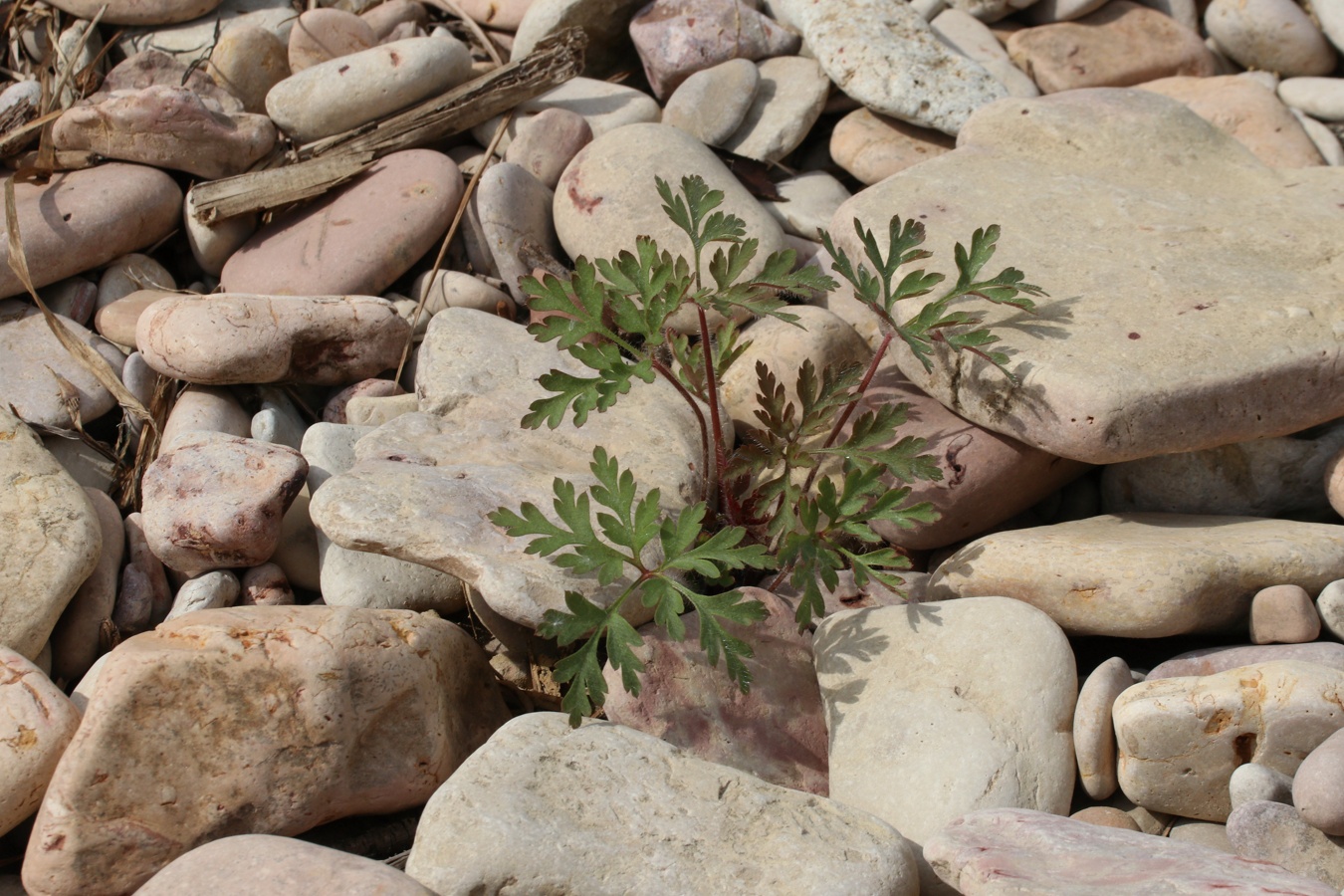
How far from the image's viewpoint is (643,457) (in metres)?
3.38

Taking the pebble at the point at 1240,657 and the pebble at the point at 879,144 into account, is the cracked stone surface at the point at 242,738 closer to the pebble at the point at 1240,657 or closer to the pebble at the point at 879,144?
the pebble at the point at 1240,657

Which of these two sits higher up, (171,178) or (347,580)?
(171,178)

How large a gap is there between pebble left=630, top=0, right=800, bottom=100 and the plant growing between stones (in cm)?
193

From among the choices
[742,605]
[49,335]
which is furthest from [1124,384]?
[49,335]

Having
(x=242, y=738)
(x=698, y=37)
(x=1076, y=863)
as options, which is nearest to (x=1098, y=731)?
(x=1076, y=863)

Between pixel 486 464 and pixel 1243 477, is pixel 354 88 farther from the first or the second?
pixel 1243 477

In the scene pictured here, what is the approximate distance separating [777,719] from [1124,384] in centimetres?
124

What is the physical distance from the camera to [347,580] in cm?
331

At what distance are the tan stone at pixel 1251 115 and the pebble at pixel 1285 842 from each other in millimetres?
2710

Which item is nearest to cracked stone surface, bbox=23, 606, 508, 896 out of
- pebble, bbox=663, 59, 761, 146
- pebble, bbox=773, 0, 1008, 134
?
pebble, bbox=663, 59, 761, 146

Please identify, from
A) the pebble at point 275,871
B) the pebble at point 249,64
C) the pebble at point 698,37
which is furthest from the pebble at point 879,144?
the pebble at point 275,871

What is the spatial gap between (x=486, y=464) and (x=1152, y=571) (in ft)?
5.84

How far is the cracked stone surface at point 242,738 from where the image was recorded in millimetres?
2561

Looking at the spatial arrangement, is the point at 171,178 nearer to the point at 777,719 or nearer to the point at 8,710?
the point at 8,710
